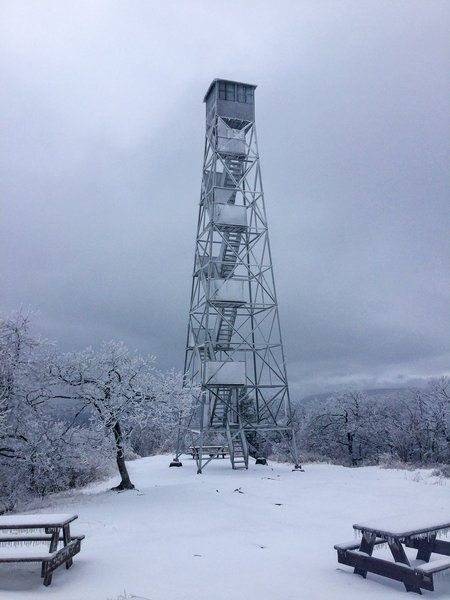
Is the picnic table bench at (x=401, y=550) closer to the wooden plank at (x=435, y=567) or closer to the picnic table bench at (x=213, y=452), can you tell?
the wooden plank at (x=435, y=567)

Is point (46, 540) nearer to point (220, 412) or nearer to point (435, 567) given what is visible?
point (435, 567)

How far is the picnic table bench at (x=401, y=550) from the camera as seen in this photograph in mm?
5797

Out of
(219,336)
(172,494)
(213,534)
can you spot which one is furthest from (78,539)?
(219,336)

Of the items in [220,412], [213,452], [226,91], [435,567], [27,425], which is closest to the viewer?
[435,567]

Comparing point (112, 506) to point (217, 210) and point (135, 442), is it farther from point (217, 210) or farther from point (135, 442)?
point (135, 442)

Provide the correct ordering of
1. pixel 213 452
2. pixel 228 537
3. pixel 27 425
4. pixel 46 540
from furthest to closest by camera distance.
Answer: pixel 213 452, pixel 27 425, pixel 228 537, pixel 46 540

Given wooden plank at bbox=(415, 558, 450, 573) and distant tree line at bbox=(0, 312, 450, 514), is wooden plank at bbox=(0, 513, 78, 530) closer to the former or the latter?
wooden plank at bbox=(415, 558, 450, 573)

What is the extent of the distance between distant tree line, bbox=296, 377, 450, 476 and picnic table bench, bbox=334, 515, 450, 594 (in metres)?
37.5

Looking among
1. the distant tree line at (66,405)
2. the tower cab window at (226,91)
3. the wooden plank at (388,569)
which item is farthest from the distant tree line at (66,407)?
the tower cab window at (226,91)

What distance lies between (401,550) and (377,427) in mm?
46178

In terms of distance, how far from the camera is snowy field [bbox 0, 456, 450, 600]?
234 inches

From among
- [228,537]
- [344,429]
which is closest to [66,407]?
[228,537]

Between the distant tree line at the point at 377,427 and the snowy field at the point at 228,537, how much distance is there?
2954 centimetres

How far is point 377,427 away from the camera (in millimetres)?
49219
